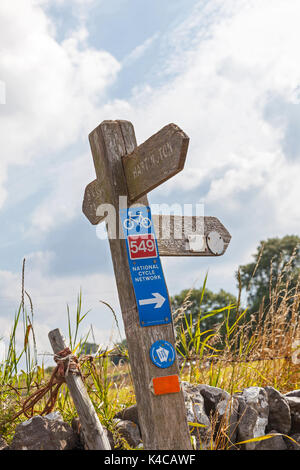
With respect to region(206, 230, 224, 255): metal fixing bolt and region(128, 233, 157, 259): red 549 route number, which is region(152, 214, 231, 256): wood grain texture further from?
region(128, 233, 157, 259): red 549 route number

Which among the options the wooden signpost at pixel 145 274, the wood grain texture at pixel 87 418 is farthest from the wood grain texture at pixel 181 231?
the wood grain texture at pixel 87 418

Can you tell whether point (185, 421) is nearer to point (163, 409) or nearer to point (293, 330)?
point (163, 409)

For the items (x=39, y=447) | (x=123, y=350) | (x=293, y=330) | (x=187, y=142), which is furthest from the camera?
(x=293, y=330)

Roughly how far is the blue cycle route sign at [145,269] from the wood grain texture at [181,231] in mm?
242

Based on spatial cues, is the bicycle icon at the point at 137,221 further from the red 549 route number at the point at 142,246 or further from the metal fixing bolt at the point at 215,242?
the metal fixing bolt at the point at 215,242

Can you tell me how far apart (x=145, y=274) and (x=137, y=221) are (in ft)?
1.06

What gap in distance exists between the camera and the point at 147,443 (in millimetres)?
2703

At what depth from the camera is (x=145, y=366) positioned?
2.70 m

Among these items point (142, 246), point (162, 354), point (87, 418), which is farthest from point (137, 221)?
point (87, 418)

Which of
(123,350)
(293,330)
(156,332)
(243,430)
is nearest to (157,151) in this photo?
(156,332)

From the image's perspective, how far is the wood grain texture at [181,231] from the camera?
3121 mm

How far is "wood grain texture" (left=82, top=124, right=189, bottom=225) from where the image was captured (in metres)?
2.58
